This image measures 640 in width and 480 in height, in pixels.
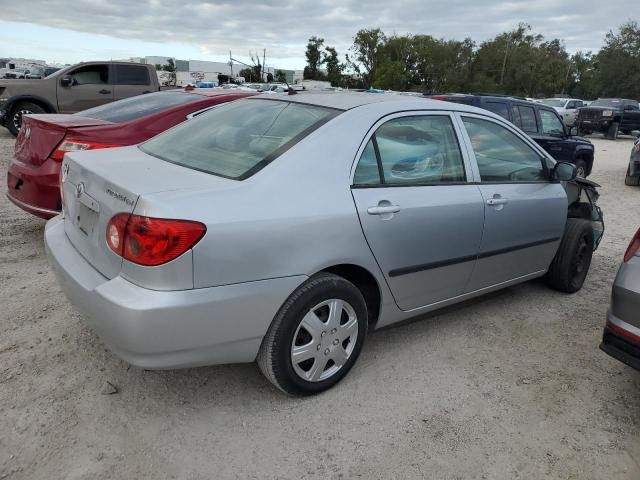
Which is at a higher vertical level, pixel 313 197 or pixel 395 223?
pixel 313 197

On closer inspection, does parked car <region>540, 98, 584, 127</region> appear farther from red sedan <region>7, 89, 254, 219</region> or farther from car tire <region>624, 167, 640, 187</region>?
red sedan <region>7, 89, 254, 219</region>

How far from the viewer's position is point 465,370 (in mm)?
3182

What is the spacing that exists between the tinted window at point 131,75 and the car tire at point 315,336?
10.9 metres

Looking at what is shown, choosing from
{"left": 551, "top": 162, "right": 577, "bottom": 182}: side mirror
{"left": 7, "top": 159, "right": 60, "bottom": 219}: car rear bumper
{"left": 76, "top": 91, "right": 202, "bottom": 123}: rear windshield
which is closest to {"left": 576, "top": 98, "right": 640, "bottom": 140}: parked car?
{"left": 551, "top": 162, "right": 577, "bottom": 182}: side mirror

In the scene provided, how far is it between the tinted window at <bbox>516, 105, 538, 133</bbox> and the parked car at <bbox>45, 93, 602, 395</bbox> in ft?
18.2

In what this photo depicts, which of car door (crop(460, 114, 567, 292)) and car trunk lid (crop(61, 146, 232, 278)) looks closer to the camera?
car trunk lid (crop(61, 146, 232, 278))

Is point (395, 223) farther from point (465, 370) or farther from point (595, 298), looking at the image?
point (595, 298)

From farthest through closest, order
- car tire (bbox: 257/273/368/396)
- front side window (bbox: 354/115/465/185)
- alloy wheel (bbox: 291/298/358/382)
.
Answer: front side window (bbox: 354/115/465/185) < alloy wheel (bbox: 291/298/358/382) < car tire (bbox: 257/273/368/396)

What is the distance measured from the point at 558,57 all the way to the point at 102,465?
7143 cm

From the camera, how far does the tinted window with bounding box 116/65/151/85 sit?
470 inches

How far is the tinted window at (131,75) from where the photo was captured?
11.9 meters

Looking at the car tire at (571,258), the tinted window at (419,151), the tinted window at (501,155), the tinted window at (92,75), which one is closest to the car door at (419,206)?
the tinted window at (419,151)

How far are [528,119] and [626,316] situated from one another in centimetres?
713

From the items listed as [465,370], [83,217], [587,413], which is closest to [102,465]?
[83,217]
